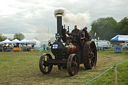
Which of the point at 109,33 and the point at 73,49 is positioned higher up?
the point at 109,33

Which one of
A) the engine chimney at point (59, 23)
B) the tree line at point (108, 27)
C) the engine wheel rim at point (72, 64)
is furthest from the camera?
the tree line at point (108, 27)

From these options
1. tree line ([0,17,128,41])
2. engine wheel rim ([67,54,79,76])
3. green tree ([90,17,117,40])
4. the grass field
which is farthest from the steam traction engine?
green tree ([90,17,117,40])

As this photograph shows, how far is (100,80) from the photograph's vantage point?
5.61 meters

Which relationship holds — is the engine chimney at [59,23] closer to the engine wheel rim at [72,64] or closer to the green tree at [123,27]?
the engine wheel rim at [72,64]

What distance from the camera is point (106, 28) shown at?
56.0 metres

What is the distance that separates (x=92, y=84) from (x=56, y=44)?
2400 millimetres

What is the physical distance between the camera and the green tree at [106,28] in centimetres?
5528

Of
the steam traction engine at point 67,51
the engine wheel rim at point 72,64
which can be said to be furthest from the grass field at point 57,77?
the steam traction engine at point 67,51

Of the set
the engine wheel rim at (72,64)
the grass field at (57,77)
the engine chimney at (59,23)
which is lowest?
the grass field at (57,77)

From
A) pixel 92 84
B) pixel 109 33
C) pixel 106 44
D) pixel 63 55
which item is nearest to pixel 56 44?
pixel 63 55

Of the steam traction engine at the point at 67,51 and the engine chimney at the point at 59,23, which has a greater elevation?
the engine chimney at the point at 59,23

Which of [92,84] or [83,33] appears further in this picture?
[83,33]

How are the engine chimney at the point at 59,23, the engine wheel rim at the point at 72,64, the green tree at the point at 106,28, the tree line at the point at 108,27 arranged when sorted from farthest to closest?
the green tree at the point at 106,28 < the tree line at the point at 108,27 < the engine chimney at the point at 59,23 < the engine wheel rim at the point at 72,64

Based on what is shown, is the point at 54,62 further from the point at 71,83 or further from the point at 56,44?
the point at 71,83
